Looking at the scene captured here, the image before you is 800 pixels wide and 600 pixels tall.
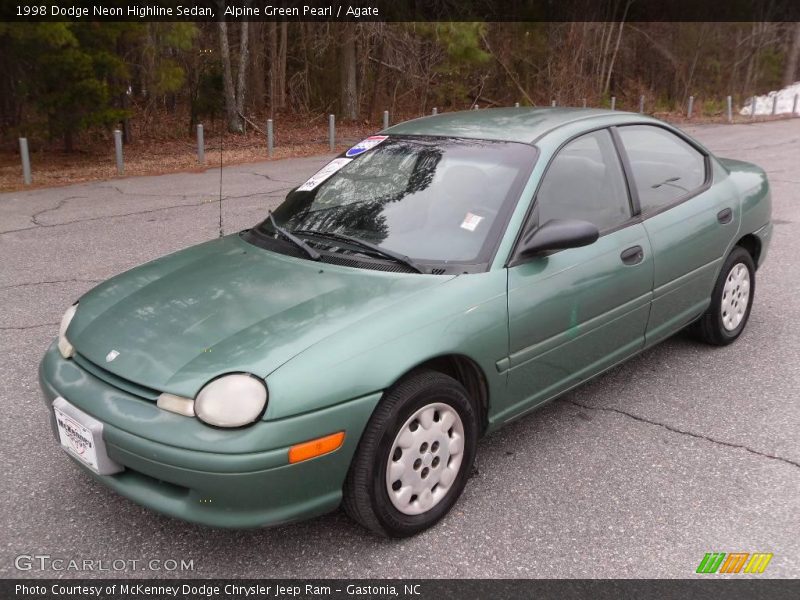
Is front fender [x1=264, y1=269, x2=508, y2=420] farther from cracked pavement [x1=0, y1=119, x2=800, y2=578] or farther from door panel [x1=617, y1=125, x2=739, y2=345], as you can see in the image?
door panel [x1=617, y1=125, x2=739, y2=345]

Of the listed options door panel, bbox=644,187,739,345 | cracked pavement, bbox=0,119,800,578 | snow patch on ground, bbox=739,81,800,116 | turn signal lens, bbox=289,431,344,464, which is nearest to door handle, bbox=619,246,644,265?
door panel, bbox=644,187,739,345

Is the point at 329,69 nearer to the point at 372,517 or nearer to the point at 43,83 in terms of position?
the point at 43,83

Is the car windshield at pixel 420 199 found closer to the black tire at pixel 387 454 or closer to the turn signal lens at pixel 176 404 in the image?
the black tire at pixel 387 454

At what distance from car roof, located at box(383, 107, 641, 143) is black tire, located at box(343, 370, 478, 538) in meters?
1.41

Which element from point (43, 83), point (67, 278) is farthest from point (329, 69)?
point (67, 278)

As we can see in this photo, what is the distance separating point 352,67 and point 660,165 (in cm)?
2053

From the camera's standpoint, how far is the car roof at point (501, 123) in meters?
3.67

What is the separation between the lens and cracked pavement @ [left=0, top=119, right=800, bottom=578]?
273 centimetres

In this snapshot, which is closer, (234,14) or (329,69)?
(234,14)

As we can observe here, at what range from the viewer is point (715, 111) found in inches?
1170

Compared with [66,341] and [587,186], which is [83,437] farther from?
[587,186]

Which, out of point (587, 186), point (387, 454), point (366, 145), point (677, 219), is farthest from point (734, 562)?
point (366, 145)

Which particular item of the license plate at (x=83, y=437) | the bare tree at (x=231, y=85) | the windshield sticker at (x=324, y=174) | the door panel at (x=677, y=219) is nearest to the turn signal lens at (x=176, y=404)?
the license plate at (x=83, y=437)

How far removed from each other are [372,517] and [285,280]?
103 cm
